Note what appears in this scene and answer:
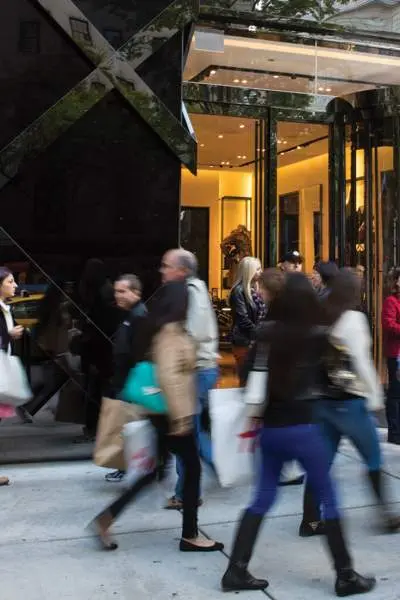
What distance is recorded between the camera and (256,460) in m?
3.85

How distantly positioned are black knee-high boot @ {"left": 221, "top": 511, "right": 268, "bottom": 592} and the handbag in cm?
76

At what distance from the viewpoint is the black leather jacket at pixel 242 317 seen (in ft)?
20.3

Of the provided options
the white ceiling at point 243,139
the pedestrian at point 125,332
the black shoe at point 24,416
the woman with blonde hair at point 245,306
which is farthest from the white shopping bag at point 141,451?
the white ceiling at point 243,139

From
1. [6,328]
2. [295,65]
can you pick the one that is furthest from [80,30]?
[295,65]

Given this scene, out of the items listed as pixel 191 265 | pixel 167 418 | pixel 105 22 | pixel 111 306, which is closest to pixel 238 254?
pixel 111 306

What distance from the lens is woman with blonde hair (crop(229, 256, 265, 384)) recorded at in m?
6.18

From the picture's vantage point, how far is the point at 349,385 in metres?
4.28

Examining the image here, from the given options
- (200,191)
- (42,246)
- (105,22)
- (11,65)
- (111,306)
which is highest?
(105,22)

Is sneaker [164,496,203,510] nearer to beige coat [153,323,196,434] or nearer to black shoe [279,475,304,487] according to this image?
black shoe [279,475,304,487]

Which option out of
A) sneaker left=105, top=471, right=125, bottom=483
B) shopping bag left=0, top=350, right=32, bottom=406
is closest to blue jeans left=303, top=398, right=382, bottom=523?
sneaker left=105, top=471, right=125, bottom=483

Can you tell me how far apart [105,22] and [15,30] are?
2.79 feet

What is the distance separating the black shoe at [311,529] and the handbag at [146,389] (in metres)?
1.38

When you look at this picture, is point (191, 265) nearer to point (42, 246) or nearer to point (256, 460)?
point (256, 460)

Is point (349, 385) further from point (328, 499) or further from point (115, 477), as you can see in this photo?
point (115, 477)
